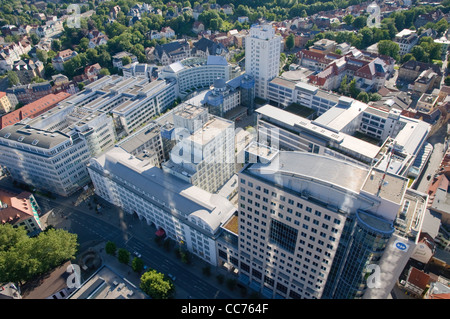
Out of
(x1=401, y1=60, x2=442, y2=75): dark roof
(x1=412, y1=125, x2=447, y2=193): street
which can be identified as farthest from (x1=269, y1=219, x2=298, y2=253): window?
(x1=401, y1=60, x2=442, y2=75): dark roof

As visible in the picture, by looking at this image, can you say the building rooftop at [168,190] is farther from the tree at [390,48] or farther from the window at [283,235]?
the tree at [390,48]

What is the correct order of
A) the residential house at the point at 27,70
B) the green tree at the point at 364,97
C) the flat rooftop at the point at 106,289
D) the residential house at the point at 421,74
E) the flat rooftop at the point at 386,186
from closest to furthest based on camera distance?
the flat rooftop at the point at 386,186 → the flat rooftop at the point at 106,289 → the green tree at the point at 364,97 → the residential house at the point at 421,74 → the residential house at the point at 27,70

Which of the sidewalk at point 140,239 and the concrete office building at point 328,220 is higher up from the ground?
the concrete office building at point 328,220

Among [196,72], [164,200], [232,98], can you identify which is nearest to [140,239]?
[164,200]

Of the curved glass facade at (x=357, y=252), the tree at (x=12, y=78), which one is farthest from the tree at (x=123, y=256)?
the tree at (x=12, y=78)

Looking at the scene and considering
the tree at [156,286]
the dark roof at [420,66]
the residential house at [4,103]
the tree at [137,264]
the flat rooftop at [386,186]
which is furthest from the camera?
the dark roof at [420,66]

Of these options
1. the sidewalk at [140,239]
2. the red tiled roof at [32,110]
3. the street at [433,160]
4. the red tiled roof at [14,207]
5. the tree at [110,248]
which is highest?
the red tiled roof at [32,110]

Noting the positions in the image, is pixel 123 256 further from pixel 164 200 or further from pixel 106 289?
pixel 164 200
